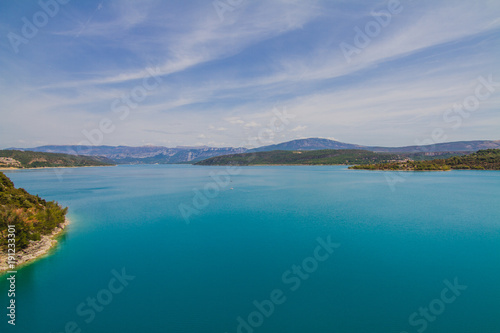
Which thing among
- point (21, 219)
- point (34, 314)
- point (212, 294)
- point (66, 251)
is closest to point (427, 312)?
point (212, 294)

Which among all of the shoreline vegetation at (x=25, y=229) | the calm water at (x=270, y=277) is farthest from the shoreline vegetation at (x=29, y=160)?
the calm water at (x=270, y=277)

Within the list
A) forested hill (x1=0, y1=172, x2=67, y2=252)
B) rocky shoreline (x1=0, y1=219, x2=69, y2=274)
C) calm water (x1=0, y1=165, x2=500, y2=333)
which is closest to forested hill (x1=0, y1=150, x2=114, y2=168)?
forested hill (x1=0, y1=172, x2=67, y2=252)

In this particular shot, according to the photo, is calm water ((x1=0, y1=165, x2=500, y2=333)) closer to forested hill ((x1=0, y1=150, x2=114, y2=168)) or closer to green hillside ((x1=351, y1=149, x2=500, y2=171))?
green hillside ((x1=351, y1=149, x2=500, y2=171))

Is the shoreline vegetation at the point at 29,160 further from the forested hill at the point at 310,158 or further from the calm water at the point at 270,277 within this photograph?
the calm water at the point at 270,277

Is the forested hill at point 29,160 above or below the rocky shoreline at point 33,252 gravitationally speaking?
above

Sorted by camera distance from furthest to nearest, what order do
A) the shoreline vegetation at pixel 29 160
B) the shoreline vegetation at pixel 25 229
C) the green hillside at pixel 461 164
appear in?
the shoreline vegetation at pixel 29 160 < the green hillside at pixel 461 164 < the shoreline vegetation at pixel 25 229

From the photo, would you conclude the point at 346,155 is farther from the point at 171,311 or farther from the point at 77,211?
the point at 171,311

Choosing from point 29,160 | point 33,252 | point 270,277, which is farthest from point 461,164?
point 29,160
